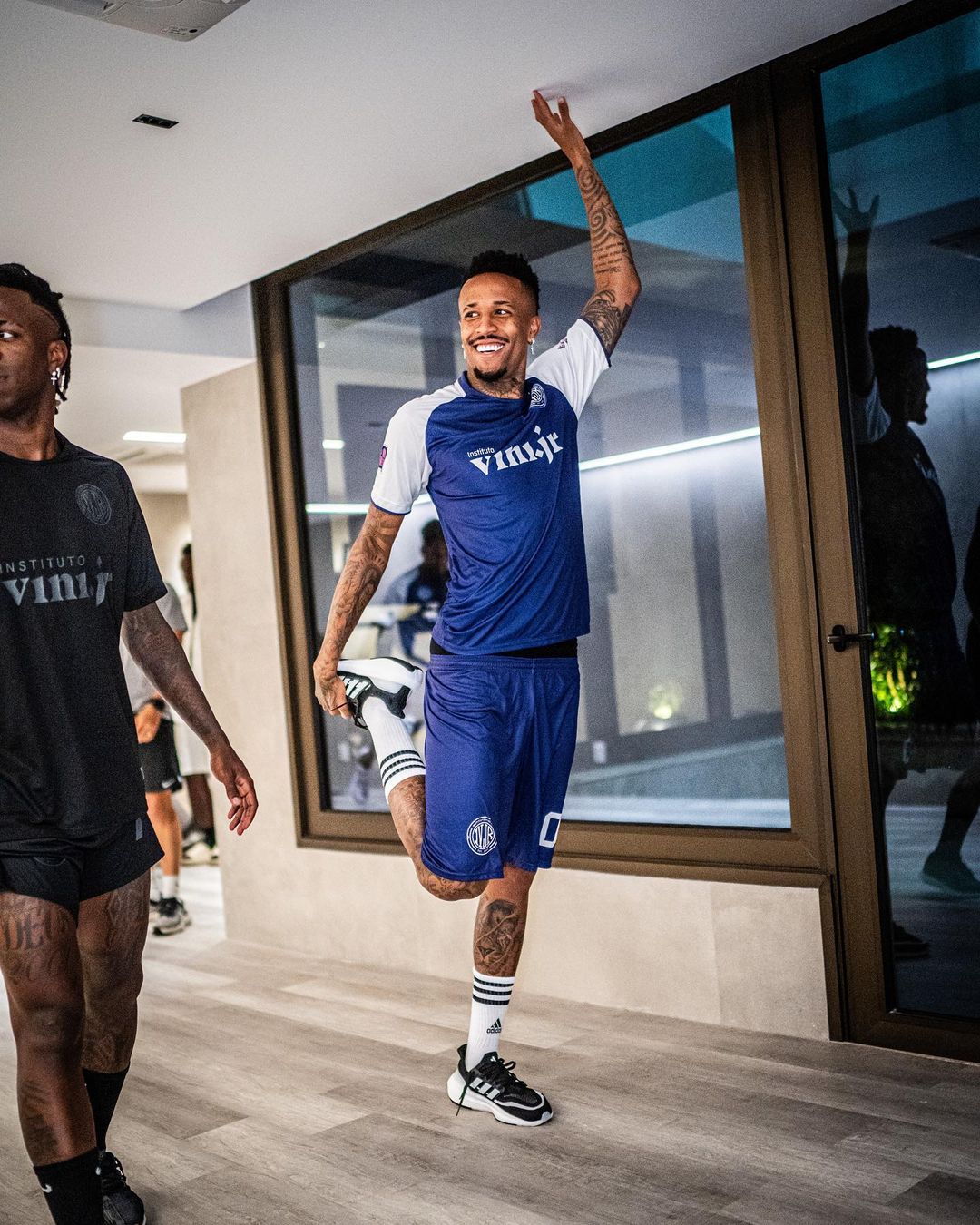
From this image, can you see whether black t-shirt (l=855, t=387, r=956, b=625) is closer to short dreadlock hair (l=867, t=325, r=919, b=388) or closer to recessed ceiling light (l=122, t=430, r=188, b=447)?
short dreadlock hair (l=867, t=325, r=919, b=388)

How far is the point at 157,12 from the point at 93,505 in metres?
1.16

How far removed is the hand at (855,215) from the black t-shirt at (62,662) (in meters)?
1.92

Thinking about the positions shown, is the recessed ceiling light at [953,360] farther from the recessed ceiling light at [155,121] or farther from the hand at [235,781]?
the recessed ceiling light at [155,121]

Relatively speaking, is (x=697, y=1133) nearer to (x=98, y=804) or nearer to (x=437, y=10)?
(x=98, y=804)

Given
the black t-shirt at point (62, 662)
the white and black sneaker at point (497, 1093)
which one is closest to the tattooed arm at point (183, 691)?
the black t-shirt at point (62, 662)

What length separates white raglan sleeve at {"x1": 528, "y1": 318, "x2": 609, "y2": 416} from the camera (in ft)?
9.44

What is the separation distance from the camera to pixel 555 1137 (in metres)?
2.61

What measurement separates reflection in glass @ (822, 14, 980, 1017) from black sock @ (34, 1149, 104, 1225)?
1.93 meters

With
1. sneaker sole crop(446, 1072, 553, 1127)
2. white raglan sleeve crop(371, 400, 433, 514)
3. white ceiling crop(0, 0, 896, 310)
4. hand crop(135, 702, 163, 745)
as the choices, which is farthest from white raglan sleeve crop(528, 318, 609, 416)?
hand crop(135, 702, 163, 745)

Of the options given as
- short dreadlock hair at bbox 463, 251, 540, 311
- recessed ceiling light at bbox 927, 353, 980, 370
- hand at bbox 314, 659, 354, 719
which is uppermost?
short dreadlock hair at bbox 463, 251, 540, 311

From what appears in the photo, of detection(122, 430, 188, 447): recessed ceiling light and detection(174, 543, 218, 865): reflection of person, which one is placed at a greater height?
detection(122, 430, 188, 447): recessed ceiling light

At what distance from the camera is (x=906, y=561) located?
118 inches

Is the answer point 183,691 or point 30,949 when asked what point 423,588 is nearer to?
point 183,691

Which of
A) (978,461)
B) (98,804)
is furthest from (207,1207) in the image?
(978,461)
